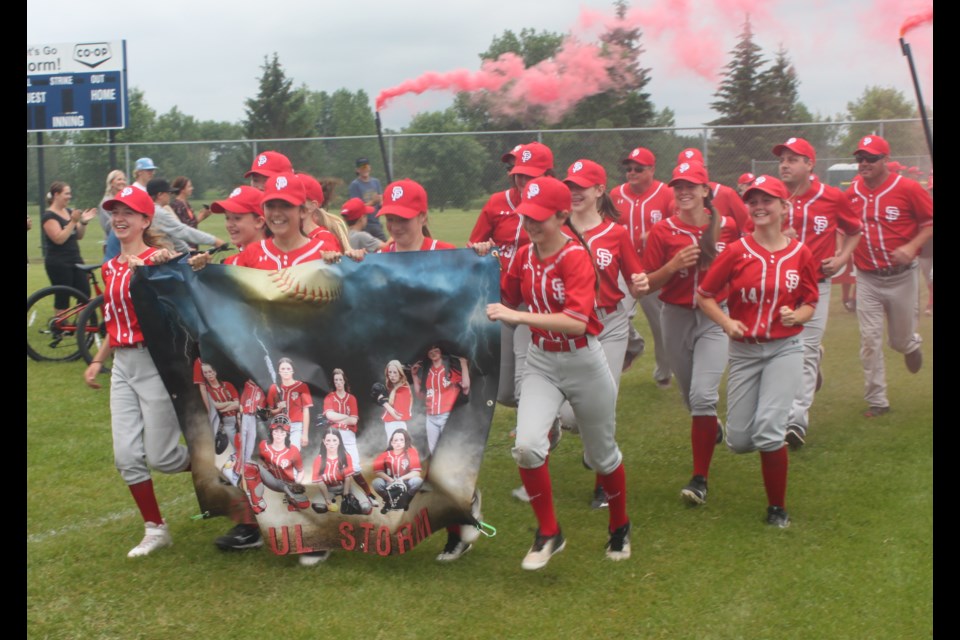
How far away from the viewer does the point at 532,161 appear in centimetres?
723

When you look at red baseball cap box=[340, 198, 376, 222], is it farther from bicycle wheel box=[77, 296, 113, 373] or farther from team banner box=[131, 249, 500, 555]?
team banner box=[131, 249, 500, 555]

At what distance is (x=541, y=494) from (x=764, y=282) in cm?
194

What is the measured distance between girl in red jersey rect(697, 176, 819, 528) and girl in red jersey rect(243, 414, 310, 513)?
2673 millimetres

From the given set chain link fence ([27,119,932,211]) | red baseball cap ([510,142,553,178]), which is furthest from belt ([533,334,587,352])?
chain link fence ([27,119,932,211])

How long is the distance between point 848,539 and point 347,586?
2972mm

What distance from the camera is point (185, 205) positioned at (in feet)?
43.1

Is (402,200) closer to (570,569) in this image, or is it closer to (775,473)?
(570,569)

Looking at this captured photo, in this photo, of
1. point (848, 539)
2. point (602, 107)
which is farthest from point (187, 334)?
point (602, 107)

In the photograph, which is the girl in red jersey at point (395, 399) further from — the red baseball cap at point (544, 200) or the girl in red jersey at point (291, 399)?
the red baseball cap at point (544, 200)

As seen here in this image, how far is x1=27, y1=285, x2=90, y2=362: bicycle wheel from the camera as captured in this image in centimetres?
1216

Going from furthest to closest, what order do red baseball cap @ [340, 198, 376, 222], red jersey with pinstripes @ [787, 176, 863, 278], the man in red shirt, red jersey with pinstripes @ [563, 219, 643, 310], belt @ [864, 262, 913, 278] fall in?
red baseball cap @ [340, 198, 376, 222]
belt @ [864, 262, 913, 278]
red jersey with pinstripes @ [787, 176, 863, 278]
the man in red shirt
red jersey with pinstripes @ [563, 219, 643, 310]

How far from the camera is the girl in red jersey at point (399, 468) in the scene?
557cm

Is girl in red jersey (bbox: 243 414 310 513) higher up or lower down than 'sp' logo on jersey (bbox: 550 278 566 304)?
lower down

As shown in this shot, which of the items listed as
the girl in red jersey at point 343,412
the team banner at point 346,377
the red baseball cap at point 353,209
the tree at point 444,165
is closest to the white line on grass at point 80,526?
the team banner at point 346,377
